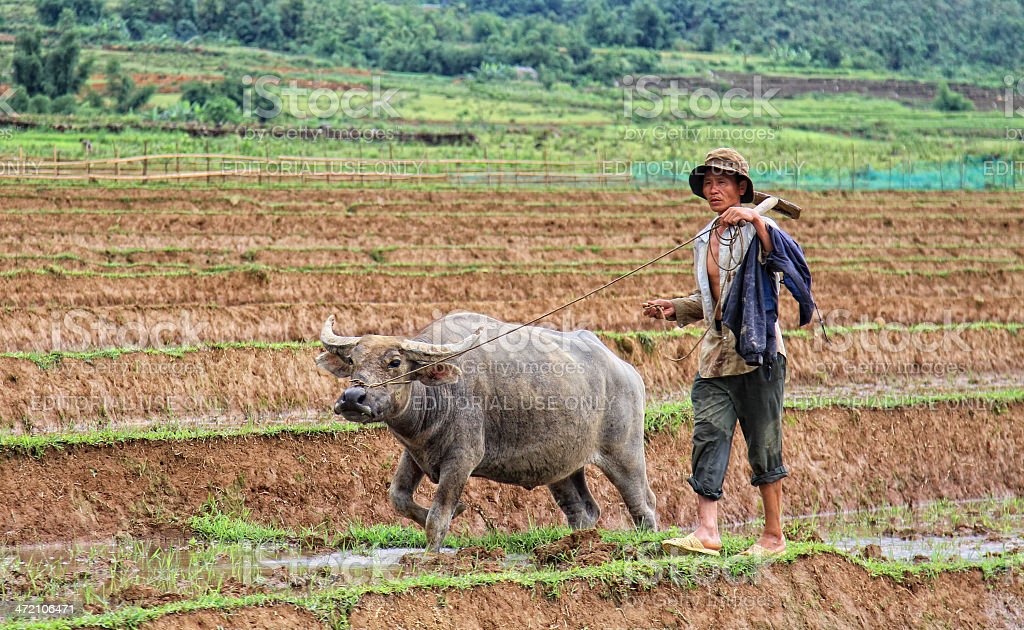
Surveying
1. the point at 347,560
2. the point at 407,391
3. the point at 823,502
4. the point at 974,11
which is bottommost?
the point at 823,502

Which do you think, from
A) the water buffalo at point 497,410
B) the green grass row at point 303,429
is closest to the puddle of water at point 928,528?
the green grass row at point 303,429

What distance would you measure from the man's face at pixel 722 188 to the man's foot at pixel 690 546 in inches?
68.8

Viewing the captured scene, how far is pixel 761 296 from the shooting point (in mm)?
6223

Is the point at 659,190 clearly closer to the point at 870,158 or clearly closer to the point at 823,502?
the point at 870,158

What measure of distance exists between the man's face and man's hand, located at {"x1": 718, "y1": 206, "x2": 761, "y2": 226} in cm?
12

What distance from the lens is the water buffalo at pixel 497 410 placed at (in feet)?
22.8

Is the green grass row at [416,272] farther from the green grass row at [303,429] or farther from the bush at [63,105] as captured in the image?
the bush at [63,105]

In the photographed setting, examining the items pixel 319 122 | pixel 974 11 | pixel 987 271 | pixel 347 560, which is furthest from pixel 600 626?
pixel 974 11

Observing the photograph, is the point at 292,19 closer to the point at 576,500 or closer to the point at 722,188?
the point at 576,500

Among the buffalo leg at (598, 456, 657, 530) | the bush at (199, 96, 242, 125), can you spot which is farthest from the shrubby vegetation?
the buffalo leg at (598, 456, 657, 530)

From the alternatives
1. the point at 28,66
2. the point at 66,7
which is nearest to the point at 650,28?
the point at 66,7

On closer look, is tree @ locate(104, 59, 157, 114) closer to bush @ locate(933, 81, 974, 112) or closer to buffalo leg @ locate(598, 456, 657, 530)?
bush @ locate(933, 81, 974, 112)

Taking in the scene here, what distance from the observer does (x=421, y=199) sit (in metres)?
29.3

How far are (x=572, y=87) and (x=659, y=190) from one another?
49.7m
